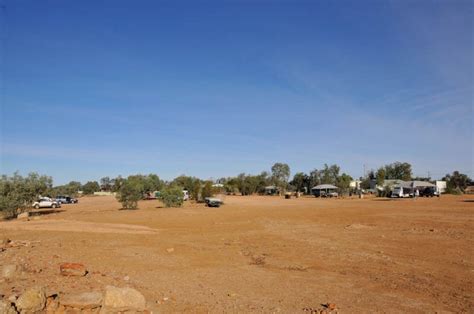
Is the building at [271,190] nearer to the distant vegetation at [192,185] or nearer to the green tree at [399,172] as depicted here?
the distant vegetation at [192,185]

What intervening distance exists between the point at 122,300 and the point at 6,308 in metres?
1.96

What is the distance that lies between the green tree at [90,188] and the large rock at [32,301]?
177 m

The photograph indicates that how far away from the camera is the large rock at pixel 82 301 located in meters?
7.53

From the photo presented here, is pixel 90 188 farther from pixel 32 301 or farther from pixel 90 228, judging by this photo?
pixel 32 301

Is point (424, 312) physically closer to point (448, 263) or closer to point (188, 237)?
point (448, 263)

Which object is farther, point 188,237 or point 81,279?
point 188,237

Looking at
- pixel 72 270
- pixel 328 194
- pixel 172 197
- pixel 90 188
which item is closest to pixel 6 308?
pixel 72 270

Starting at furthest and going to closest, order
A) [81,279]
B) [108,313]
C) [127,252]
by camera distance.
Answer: [127,252] < [81,279] < [108,313]

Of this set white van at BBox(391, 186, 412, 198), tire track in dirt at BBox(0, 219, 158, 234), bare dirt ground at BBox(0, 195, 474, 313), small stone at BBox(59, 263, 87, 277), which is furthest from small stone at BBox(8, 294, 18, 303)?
white van at BBox(391, 186, 412, 198)

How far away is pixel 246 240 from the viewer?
20609 millimetres

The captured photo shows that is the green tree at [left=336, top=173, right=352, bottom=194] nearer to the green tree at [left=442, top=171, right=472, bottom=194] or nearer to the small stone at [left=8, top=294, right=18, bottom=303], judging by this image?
the green tree at [left=442, top=171, right=472, bottom=194]

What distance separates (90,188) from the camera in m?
175

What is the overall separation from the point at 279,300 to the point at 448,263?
7.55 metres

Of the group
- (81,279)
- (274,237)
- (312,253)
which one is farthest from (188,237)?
(81,279)
